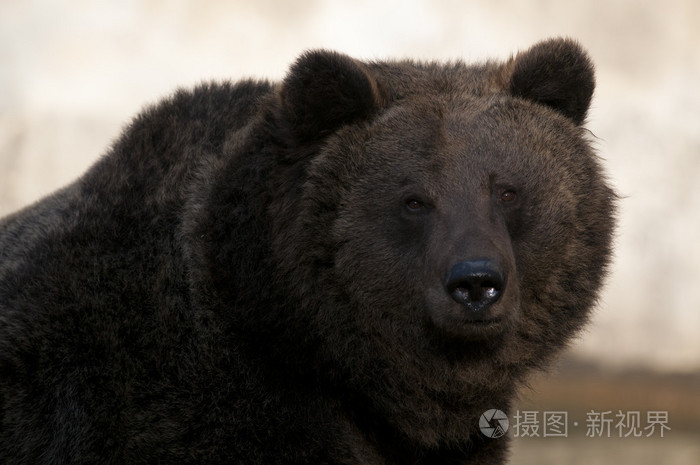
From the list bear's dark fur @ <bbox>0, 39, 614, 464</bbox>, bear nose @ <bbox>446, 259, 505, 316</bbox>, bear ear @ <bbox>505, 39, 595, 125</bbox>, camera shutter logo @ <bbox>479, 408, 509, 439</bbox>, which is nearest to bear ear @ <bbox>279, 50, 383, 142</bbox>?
bear's dark fur @ <bbox>0, 39, 614, 464</bbox>

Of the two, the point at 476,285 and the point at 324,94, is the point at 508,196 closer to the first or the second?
the point at 476,285

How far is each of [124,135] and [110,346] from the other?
73.4 inches

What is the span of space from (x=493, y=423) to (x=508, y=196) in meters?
1.95

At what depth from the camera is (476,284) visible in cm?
671

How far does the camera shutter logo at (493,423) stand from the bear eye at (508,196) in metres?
1.76

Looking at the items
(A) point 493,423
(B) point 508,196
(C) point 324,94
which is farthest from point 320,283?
(A) point 493,423

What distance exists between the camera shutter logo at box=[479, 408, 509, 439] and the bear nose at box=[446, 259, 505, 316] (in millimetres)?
1550

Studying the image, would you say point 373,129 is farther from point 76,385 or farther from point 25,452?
point 25,452

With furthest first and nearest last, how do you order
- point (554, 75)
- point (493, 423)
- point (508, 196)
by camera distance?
point (493, 423)
point (554, 75)
point (508, 196)

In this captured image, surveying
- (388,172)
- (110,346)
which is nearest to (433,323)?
(388,172)

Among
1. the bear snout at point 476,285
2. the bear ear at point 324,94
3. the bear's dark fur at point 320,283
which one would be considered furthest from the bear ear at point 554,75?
the bear snout at point 476,285

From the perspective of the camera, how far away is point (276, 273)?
24.4ft

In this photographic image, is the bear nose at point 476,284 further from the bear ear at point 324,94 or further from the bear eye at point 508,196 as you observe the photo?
the bear ear at point 324,94

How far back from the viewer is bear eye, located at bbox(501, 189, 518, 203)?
737cm
